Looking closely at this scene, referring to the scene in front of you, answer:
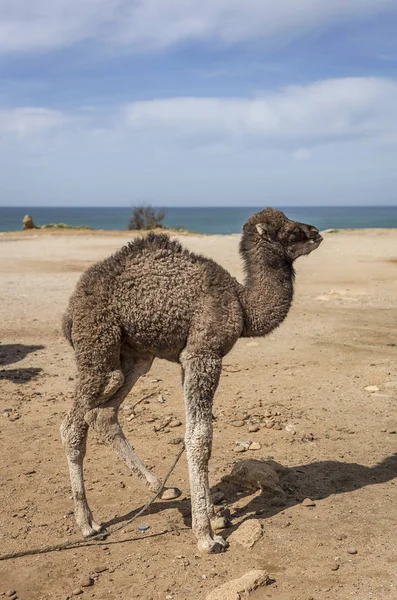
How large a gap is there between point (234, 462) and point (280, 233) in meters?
2.55

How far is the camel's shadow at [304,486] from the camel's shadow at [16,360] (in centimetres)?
418

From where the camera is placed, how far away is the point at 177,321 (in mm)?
5074

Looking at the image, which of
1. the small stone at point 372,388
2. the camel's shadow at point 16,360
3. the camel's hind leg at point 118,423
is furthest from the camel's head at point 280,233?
the camel's shadow at point 16,360

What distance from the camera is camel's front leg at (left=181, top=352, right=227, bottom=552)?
5.01 metres

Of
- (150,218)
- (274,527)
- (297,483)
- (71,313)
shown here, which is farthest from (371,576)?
(150,218)

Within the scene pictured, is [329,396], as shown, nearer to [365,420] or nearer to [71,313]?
[365,420]

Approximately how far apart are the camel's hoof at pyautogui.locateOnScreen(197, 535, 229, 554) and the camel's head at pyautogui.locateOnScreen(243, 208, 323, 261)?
241 centimetres

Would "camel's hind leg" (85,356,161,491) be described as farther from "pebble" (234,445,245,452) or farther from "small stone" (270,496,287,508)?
"pebble" (234,445,245,452)

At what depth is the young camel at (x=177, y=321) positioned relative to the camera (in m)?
5.07

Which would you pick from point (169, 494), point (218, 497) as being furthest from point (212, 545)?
point (169, 494)

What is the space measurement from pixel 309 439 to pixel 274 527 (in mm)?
2130

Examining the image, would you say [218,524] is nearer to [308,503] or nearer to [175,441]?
[308,503]

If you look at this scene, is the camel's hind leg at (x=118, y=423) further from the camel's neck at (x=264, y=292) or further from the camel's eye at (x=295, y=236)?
the camel's eye at (x=295, y=236)

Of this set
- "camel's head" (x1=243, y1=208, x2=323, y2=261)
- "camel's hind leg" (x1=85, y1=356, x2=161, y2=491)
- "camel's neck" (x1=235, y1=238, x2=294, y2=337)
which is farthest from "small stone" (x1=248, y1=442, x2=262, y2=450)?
"camel's head" (x1=243, y1=208, x2=323, y2=261)
